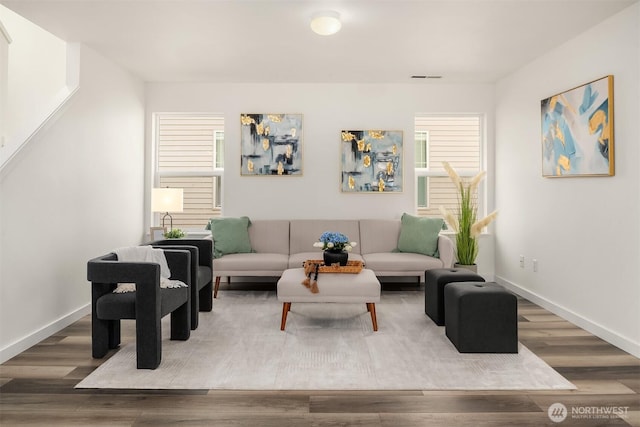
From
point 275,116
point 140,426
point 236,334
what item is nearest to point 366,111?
point 275,116

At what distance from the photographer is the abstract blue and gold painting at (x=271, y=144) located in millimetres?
5875

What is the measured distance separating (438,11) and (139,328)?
10.5 ft

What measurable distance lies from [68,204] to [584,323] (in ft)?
15.3

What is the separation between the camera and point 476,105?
593 cm

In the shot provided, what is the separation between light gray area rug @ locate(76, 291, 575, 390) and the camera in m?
2.69

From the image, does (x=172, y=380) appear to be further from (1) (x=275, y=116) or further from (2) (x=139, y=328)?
(1) (x=275, y=116)

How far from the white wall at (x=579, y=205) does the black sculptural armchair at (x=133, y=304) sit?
3.37 meters

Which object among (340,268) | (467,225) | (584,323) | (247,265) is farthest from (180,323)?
(467,225)

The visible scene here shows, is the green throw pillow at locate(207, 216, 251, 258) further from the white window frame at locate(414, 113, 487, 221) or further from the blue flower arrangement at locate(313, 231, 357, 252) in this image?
the white window frame at locate(414, 113, 487, 221)

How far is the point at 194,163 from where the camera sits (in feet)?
19.7

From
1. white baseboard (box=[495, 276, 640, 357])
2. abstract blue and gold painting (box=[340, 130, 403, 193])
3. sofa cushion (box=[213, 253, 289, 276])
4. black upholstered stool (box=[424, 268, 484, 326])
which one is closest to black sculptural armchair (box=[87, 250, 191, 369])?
sofa cushion (box=[213, 253, 289, 276])

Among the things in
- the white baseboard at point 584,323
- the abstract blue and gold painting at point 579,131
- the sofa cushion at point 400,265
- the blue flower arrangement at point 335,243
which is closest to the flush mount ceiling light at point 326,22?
the blue flower arrangement at point 335,243

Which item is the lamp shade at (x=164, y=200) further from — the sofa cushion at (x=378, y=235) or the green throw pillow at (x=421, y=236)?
the green throw pillow at (x=421, y=236)

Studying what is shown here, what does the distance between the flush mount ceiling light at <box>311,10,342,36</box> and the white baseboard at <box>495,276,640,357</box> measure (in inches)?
128
